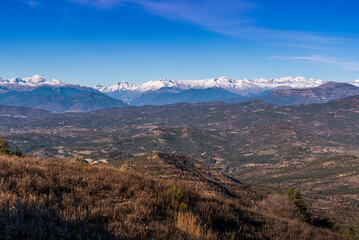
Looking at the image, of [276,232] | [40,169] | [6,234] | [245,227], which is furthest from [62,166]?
[276,232]

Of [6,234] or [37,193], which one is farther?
[37,193]

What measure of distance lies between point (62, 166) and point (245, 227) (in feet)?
26.8

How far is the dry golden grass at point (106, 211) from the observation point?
209 inches

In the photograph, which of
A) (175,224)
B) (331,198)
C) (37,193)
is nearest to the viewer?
(175,224)

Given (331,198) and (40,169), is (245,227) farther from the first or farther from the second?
(331,198)

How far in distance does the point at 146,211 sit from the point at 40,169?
5.04 meters

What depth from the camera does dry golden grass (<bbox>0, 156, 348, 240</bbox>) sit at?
531 cm

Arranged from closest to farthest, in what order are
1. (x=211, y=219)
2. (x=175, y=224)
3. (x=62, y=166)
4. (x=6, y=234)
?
(x=6, y=234), (x=175, y=224), (x=211, y=219), (x=62, y=166)

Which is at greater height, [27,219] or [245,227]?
[27,219]

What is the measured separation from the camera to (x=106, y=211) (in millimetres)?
6617

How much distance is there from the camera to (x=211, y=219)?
25.8 feet

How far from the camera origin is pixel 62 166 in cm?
1077

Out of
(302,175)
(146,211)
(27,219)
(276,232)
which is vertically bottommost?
(302,175)

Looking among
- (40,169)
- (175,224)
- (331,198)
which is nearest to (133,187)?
(175,224)
